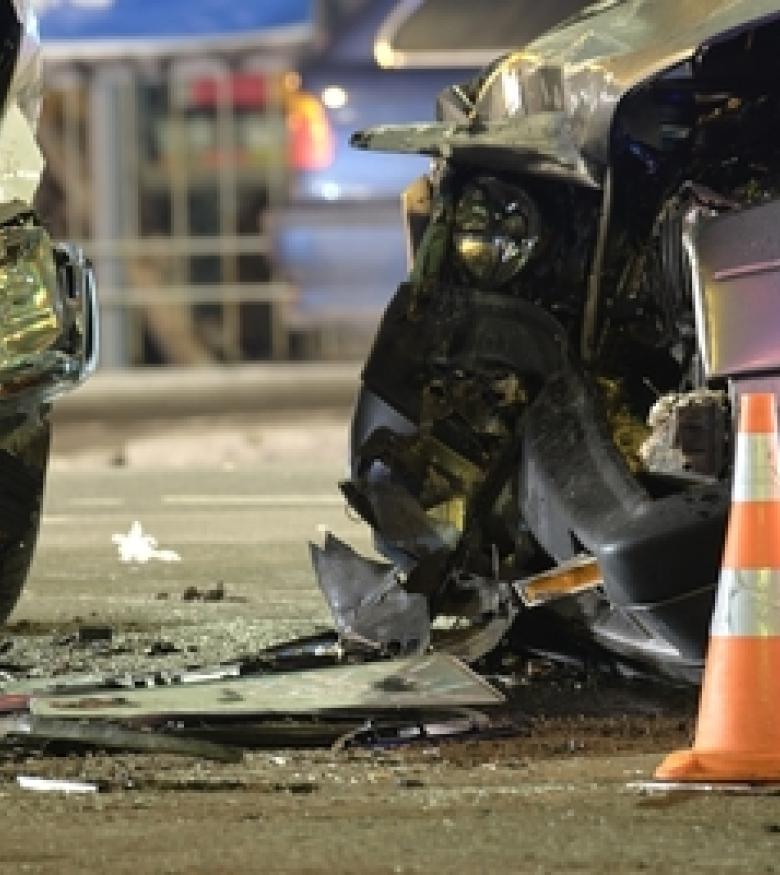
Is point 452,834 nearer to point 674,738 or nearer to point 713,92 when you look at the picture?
point 674,738

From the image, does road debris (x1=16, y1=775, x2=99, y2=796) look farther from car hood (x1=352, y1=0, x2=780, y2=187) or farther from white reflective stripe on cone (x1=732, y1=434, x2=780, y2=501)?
car hood (x1=352, y1=0, x2=780, y2=187)

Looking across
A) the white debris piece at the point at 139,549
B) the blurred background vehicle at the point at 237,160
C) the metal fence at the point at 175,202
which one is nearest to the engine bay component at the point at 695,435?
the white debris piece at the point at 139,549

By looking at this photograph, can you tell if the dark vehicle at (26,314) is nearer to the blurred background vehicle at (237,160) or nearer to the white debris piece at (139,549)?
the white debris piece at (139,549)

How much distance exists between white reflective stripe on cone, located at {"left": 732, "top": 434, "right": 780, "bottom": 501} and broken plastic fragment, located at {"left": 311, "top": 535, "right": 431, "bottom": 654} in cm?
136

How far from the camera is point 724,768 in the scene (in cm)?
491

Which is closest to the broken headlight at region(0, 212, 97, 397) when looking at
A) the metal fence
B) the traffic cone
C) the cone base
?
the traffic cone

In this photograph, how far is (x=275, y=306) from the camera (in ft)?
77.8

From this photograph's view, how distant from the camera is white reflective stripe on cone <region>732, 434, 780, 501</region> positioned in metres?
5.18

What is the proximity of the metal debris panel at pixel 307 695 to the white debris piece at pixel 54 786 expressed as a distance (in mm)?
548

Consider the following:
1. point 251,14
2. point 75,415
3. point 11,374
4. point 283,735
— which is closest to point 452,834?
point 283,735

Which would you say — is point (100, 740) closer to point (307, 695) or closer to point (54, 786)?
point (54, 786)

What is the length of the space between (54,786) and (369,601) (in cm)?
185

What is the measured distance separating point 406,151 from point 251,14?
16367mm

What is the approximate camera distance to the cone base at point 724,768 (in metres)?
4.89
